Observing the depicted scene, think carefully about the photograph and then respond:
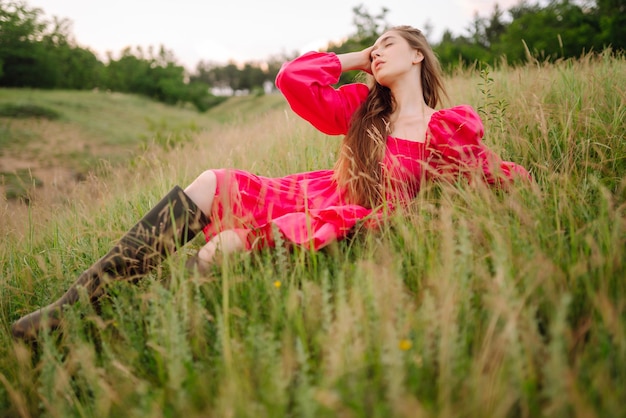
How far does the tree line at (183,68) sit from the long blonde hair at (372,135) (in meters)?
0.91

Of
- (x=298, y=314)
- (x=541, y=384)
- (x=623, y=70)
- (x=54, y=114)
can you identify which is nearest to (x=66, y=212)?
(x=298, y=314)

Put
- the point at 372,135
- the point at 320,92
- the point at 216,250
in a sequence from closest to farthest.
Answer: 1. the point at 216,250
2. the point at 372,135
3. the point at 320,92

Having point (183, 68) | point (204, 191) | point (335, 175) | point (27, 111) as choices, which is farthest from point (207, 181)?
point (183, 68)

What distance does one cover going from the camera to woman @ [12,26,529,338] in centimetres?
186

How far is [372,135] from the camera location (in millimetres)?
2180

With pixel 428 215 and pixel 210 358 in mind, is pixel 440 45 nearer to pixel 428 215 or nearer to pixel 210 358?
pixel 428 215

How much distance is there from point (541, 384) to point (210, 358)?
1.01 meters

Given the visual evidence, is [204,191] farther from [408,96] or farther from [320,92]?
[408,96]

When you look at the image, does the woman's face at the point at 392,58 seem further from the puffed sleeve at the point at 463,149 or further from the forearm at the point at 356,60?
the puffed sleeve at the point at 463,149

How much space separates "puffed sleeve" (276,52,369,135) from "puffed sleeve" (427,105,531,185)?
65 centimetres

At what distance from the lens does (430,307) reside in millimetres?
1186

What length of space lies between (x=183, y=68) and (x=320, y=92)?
3708cm

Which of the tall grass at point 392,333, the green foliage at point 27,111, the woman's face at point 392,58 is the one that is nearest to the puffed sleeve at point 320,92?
the woman's face at point 392,58

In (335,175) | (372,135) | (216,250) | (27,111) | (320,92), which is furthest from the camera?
(27,111)
